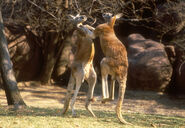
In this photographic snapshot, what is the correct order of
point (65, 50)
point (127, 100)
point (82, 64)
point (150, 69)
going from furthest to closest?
point (65, 50)
point (150, 69)
point (127, 100)
point (82, 64)

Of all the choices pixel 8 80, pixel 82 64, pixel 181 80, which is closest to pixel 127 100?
pixel 181 80

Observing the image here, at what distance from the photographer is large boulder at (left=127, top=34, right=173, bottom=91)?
1477 centimetres

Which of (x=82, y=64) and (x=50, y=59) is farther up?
(x=82, y=64)

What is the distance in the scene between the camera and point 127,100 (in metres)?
14.3

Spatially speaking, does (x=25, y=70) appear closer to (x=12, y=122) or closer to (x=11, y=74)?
(x=11, y=74)

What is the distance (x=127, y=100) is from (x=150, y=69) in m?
1.93

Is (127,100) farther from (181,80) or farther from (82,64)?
(82,64)

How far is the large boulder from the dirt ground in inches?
17.4

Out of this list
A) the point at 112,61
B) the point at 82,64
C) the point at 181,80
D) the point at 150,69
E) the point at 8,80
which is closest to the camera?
the point at 112,61

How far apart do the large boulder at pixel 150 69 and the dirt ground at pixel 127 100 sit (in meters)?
0.44

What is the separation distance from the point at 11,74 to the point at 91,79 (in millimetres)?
2915

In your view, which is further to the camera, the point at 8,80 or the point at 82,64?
the point at 8,80

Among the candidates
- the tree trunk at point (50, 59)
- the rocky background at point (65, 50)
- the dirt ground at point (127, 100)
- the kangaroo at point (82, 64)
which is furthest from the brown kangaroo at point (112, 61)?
the tree trunk at point (50, 59)

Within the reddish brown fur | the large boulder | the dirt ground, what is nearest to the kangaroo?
the reddish brown fur
